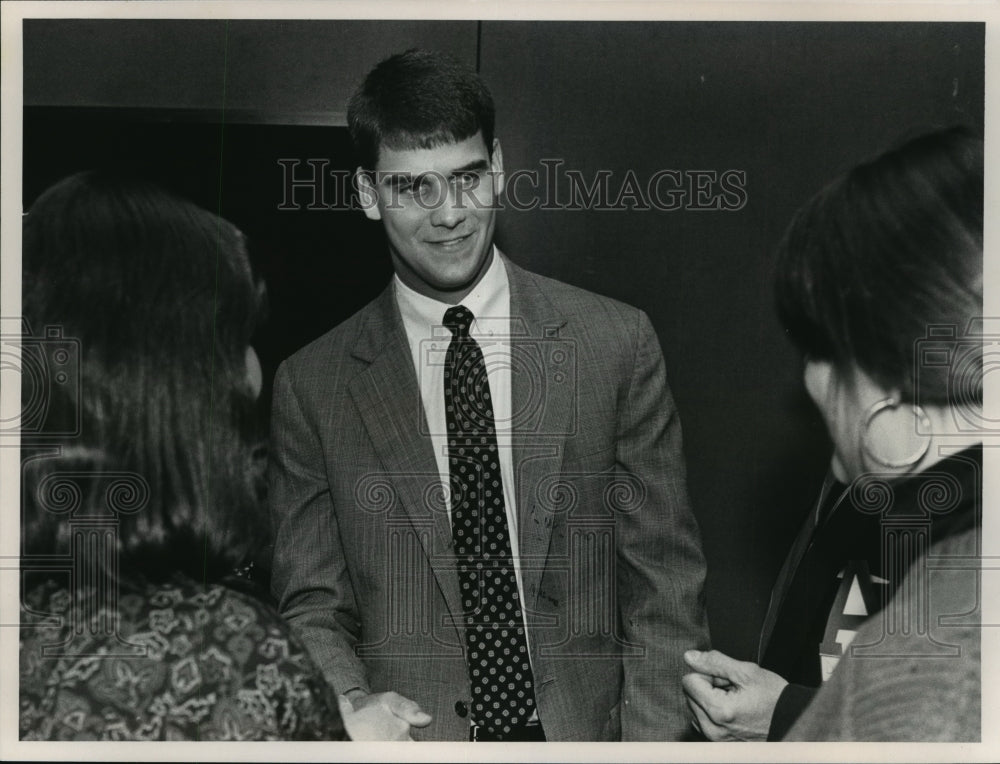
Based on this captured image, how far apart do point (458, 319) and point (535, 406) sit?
32 cm

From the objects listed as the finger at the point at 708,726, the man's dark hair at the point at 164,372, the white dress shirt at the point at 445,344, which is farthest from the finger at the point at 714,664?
the man's dark hair at the point at 164,372

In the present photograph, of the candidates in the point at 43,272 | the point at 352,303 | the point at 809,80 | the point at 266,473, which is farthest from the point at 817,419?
the point at 43,272

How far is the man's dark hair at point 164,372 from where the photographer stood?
332 centimetres

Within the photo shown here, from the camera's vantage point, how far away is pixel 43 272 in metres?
3.41

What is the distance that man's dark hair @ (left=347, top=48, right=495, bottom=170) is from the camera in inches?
127

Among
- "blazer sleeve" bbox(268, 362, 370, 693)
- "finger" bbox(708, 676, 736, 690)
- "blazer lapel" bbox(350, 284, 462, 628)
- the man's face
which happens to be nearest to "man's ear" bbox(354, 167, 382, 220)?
the man's face

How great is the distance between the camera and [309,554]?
3.27 m

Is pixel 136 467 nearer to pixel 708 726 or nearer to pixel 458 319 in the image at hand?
pixel 458 319

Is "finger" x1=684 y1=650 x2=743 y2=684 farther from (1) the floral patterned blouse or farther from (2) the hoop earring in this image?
(1) the floral patterned blouse

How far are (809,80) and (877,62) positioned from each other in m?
0.20

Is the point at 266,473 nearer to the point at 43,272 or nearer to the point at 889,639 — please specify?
the point at 43,272

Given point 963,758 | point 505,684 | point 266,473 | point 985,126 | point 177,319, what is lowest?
point 963,758

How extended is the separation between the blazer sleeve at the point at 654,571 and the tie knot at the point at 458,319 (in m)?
0.48

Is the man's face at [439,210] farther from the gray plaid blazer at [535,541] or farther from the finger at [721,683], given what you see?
the finger at [721,683]
